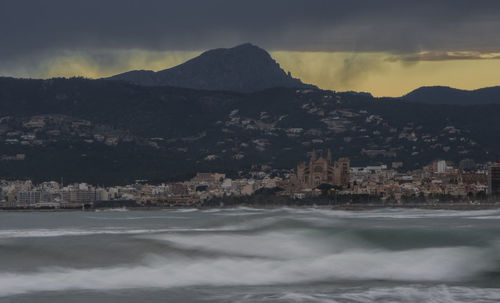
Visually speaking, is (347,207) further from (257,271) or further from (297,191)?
(257,271)

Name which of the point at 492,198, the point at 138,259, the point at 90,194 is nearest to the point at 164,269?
the point at 138,259

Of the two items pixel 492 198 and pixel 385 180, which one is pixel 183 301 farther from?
pixel 385 180

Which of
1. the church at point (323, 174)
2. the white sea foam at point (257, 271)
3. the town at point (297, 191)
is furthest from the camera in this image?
the church at point (323, 174)

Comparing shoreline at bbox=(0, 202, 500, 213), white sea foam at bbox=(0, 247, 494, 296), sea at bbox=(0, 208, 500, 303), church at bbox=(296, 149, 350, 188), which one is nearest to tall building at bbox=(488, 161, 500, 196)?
shoreline at bbox=(0, 202, 500, 213)

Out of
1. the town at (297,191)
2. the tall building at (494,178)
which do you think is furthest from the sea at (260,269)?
the tall building at (494,178)

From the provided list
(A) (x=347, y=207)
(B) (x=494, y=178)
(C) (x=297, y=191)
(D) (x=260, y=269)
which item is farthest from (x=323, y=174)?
(D) (x=260, y=269)

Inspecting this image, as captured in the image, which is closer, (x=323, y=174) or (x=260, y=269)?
(x=260, y=269)

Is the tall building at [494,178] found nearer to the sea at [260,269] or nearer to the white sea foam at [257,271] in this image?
the sea at [260,269]

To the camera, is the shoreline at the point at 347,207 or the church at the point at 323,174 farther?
the church at the point at 323,174

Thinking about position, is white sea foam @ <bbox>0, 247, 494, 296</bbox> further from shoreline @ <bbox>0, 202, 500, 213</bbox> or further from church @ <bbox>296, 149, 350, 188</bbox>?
church @ <bbox>296, 149, 350, 188</bbox>
